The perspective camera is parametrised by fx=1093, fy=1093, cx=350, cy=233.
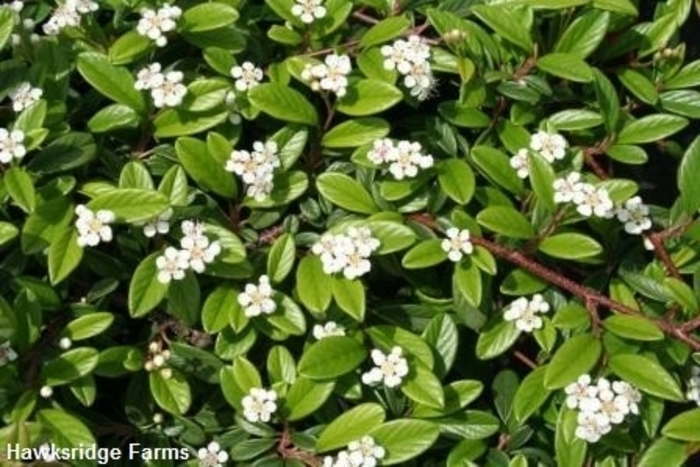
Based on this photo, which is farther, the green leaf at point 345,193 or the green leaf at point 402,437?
the green leaf at point 345,193

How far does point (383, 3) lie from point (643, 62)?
2.08 ft

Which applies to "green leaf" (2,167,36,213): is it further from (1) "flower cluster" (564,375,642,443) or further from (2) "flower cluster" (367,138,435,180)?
(1) "flower cluster" (564,375,642,443)

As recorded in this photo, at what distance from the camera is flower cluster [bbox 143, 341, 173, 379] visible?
207 centimetres

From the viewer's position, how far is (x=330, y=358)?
80.4 inches

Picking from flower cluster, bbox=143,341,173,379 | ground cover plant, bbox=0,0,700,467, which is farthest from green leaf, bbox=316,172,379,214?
flower cluster, bbox=143,341,173,379

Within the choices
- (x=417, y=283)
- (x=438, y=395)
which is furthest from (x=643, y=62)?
(x=438, y=395)

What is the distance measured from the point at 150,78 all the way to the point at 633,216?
3.31 feet

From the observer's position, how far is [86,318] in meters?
2.05

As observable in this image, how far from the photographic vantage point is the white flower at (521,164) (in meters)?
2.21

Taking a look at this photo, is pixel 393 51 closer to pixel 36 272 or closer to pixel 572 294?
pixel 572 294

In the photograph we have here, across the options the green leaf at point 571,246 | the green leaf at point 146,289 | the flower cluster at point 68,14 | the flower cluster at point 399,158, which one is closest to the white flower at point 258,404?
the green leaf at point 146,289

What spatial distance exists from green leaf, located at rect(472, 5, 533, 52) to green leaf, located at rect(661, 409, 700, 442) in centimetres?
81

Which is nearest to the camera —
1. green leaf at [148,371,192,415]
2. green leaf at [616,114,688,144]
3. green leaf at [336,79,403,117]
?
green leaf at [148,371,192,415]

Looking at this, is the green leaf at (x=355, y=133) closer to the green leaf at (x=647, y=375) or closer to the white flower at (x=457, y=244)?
the white flower at (x=457, y=244)
